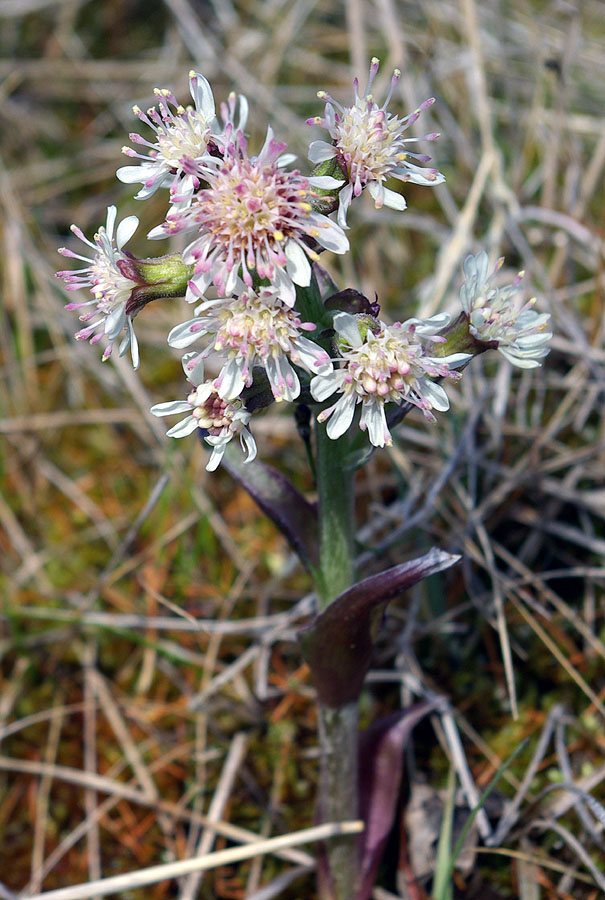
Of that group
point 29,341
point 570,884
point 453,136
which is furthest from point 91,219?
point 570,884

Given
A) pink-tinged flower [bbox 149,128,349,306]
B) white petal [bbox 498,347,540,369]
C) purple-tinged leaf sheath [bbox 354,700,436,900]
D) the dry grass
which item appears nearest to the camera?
pink-tinged flower [bbox 149,128,349,306]

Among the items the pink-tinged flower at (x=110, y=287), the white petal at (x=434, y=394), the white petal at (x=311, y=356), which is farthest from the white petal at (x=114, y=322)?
the white petal at (x=434, y=394)

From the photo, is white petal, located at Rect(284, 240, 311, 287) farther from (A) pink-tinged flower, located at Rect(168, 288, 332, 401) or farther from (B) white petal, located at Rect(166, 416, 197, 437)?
(B) white petal, located at Rect(166, 416, 197, 437)

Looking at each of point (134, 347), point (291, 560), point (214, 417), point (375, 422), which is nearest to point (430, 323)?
point (375, 422)

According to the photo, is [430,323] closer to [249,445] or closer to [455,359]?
[455,359]

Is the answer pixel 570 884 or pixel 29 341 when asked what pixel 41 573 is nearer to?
pixel 29 341

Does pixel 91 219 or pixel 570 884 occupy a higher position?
pixel 91 219

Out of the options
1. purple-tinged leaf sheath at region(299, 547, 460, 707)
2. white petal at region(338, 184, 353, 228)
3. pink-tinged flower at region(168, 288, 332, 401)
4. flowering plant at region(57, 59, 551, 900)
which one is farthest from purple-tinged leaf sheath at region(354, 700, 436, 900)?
white petal at region(338, 184, 353, 228)
